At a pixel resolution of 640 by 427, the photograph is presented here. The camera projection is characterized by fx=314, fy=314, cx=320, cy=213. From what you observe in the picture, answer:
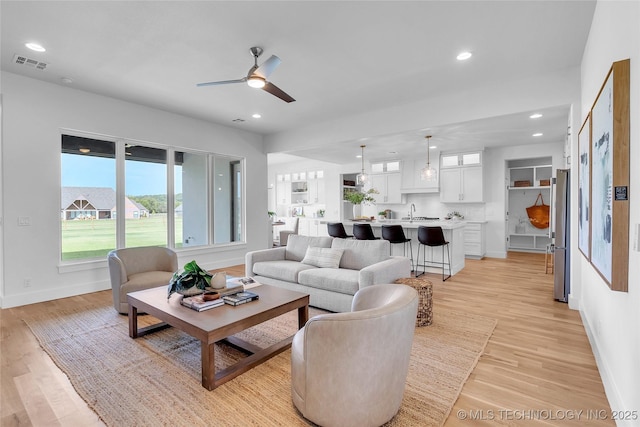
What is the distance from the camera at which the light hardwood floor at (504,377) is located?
73.5 inches

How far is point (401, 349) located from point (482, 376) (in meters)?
1.08

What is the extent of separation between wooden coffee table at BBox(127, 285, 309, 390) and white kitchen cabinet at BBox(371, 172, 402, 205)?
6.58 metres

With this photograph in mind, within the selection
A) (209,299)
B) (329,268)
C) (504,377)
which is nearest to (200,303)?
(209,299)

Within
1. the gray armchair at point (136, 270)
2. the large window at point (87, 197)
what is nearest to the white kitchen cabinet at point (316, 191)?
the large window at point (87, 197)

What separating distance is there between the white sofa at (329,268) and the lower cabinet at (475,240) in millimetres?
4451

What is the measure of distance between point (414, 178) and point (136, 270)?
22.9ft

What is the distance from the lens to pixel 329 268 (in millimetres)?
3850

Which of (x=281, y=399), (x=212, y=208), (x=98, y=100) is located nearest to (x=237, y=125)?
(x=212, y=208)

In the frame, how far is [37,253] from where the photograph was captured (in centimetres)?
408

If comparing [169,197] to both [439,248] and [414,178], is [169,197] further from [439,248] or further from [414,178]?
[414,178]

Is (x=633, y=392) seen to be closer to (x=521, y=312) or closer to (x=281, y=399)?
(x=281, y=399)

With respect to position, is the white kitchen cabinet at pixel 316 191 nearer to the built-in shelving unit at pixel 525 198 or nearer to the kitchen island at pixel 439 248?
the kitchen island at pixel 439 248

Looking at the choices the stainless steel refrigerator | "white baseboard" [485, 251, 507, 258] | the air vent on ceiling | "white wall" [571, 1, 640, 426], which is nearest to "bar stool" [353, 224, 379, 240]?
the stainless steel refrigerator

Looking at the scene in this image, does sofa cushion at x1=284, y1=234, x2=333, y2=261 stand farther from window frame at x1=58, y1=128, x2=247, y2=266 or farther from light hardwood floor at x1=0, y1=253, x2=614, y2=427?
window frame at x1=58, y1=128, x2=247, y2=266
